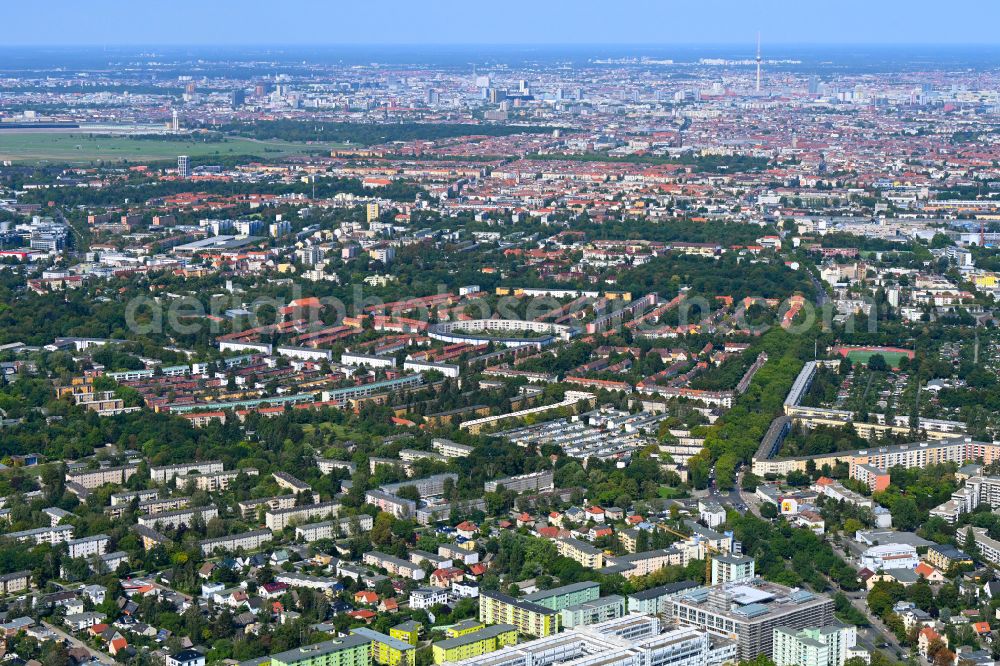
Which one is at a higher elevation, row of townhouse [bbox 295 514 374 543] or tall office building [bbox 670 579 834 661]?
tall office building [bbox 670 579 834 661]

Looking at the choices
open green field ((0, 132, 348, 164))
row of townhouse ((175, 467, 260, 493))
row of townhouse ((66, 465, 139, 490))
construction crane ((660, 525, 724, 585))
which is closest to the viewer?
construction crane ((660, 525, 724, 585))

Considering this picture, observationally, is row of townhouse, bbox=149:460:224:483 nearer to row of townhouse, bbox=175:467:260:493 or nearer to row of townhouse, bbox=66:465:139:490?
row of townhouse, bbox=175:467:260:493

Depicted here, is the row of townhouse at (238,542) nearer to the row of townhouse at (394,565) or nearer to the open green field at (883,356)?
the row of townhouse at (394,565)

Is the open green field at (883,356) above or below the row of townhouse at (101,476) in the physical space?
below

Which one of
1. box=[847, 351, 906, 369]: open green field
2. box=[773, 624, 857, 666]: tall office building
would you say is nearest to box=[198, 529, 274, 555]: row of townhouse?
box=[773, 624, 857, 666]: tall office building

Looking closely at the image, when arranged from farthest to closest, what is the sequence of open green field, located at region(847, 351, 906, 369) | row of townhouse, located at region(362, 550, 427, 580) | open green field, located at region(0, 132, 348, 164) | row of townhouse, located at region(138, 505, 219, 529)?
1. open green field, located at region(0, 132, 348, 164)
2. open green field, located at region(847, 351, 906, 369)
3. row of townhouse, located at region(138, 505, 219, 529)
4. row of townhouse, located at region(362, 550, 427, 580)

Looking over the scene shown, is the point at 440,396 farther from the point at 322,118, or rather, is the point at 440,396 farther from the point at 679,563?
the point at 322,118

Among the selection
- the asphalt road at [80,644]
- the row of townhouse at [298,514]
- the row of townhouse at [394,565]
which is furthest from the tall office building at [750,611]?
the row of townhouse at [298,514]
